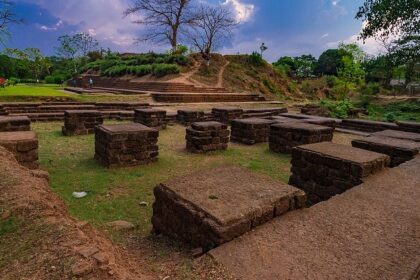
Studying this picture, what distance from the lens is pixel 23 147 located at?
14.5 ft

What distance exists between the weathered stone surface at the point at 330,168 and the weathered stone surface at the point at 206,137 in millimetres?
3014

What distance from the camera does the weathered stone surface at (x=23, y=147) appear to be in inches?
170

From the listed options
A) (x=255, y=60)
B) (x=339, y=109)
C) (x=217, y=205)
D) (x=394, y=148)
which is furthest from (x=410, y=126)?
(x=255, y=60)

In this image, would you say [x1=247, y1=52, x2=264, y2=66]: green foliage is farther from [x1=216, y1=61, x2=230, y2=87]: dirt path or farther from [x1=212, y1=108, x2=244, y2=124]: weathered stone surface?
[x1=212, y1=108, x2=244, y2=124]: weathered stone surface

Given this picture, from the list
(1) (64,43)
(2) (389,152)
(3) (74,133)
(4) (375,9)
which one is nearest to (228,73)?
(4) (375,9)

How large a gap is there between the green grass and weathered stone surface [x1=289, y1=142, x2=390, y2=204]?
43.8 inches

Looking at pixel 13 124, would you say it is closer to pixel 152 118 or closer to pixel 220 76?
pixel 152 118

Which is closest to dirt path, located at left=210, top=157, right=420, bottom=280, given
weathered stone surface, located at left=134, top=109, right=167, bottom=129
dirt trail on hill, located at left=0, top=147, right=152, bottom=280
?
dirt trail on hill, located at left=0, top=147, right=152, bottom=280

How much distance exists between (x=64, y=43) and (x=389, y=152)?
53.4 m

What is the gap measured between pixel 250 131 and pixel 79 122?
4.80 metres

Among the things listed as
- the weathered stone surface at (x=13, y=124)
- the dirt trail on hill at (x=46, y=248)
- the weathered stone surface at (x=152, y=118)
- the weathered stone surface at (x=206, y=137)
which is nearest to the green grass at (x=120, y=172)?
the weathered stone surface at (x=206, y=137)

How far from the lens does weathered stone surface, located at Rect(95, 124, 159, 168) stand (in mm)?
5543

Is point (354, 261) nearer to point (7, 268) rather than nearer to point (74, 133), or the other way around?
point (7, 268)

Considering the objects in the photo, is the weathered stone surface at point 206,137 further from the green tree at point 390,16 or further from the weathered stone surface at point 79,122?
the green tree at point 390,16
